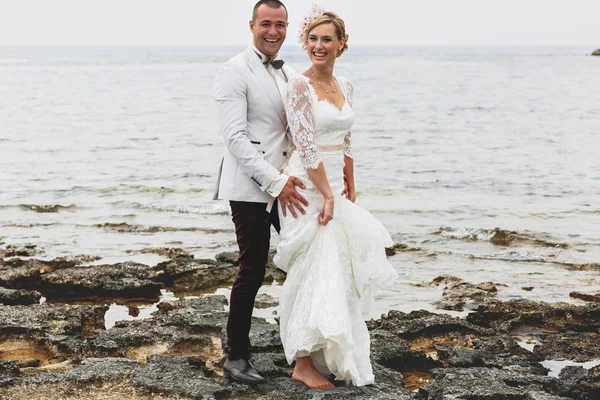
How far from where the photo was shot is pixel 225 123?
4.57 meters

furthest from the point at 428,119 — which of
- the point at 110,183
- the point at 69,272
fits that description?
the point at 69,272

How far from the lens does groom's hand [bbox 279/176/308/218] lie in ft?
15.2

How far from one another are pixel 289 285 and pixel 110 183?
40.4ft

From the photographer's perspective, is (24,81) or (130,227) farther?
(24,81)

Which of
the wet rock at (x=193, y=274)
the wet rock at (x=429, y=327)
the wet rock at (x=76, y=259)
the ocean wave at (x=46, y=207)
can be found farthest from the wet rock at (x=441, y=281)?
the ocean wave at (x=46, y=207)

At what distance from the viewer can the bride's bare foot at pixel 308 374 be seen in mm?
4770

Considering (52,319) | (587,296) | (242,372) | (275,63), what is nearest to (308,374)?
(242,372)

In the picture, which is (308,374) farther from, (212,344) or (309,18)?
(309,18)

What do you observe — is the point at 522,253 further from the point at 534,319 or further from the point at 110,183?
the point at 110,183

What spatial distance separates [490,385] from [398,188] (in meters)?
11.1

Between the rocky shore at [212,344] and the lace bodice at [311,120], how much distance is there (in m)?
1.52

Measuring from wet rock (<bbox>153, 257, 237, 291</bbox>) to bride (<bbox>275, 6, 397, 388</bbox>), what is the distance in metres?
3.29

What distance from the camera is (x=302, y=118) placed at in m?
4.52

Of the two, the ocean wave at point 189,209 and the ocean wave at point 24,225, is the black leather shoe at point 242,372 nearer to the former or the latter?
the ocean wave at point 24,225
